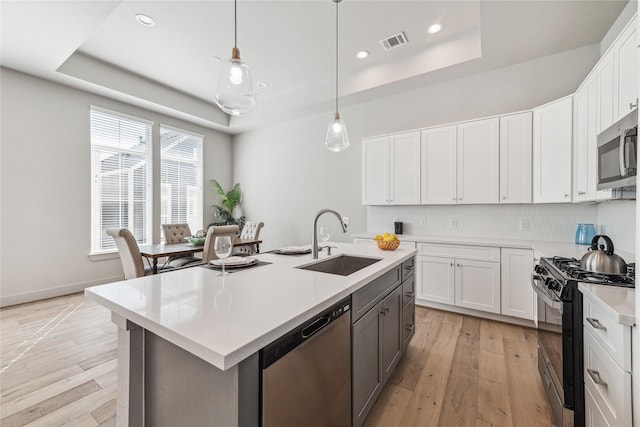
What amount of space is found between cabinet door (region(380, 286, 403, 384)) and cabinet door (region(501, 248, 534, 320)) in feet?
5.41

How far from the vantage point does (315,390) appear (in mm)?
1111

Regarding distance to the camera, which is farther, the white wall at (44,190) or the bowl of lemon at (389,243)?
the white wall at (44,190)

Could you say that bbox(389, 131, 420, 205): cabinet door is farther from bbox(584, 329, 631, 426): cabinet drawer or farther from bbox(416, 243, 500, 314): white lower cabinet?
bbox(584, 329, 631, 426): cabinet drawer

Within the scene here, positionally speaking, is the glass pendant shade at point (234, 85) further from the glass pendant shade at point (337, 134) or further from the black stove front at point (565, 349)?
the black stove front at point (565, 349)

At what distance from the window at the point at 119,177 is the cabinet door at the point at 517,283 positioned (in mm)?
5629

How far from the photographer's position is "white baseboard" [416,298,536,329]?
2.97 m

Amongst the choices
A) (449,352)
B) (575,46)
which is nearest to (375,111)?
(575,46)

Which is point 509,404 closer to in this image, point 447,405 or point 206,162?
point 447,405

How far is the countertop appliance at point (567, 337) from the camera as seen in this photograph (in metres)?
1.39

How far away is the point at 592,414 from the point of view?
1.28m

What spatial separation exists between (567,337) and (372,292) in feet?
3.41

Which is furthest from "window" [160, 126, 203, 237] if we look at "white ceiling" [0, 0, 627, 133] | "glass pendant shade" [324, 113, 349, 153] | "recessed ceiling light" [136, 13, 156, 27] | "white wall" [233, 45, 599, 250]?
"glass pendant shade" [324, 113, 349, 153]

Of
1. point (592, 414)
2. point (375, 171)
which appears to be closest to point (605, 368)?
point (592, 414)

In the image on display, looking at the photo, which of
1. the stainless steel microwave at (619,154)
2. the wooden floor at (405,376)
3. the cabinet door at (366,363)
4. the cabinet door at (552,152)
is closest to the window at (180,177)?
the wooden floor at (405,376)
